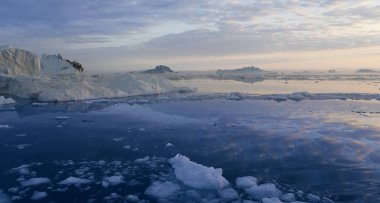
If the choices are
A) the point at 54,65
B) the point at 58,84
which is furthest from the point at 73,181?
the point at 54,65

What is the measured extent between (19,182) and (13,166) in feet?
3.42

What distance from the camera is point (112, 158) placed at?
7305 mm

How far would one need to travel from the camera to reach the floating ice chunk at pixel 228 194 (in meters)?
5.25

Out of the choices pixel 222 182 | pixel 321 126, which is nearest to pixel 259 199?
pixel 222 182

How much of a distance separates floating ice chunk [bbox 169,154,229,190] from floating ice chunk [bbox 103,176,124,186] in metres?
0.92

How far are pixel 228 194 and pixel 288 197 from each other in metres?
0.84

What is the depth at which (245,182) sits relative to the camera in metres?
5.74

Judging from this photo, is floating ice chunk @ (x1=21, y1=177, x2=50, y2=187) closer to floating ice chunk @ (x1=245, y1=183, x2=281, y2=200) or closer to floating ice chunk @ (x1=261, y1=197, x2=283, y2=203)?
floating ice chunk @ (x1=245, y1=183, x2=281, y2=200)

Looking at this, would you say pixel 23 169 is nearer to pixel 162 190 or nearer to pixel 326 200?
pixel 162 190

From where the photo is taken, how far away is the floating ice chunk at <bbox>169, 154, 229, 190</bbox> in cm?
569

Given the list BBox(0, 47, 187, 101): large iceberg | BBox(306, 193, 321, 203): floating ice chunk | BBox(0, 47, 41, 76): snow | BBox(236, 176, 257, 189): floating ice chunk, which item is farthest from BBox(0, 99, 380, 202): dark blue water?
BBox(0, 47, 41, 76): snow

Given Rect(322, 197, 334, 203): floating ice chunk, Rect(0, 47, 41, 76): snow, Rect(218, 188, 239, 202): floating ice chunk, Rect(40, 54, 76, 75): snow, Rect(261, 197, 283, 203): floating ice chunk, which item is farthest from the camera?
Rect(40, 54, 76, 75): snow

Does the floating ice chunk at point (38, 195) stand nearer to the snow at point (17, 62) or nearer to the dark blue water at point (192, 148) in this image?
the dark blue water at point (192, 148)

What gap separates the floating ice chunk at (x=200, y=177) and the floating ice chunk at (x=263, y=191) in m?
0.46
